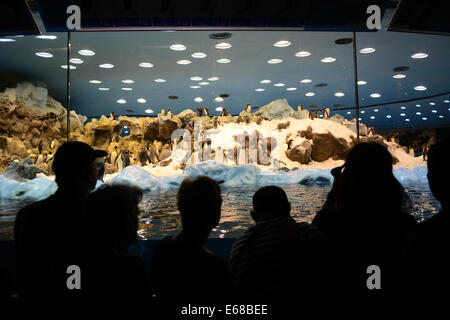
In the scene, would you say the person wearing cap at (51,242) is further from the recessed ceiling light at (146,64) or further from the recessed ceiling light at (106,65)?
the recessed ceiling light at (146,64)

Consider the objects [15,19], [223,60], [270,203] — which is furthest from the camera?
[223,60]

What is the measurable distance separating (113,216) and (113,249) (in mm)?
107

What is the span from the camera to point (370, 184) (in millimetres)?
1216

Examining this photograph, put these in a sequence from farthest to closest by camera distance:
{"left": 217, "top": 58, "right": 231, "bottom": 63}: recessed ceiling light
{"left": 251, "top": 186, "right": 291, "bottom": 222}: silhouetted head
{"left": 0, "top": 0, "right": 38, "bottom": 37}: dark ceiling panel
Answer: {"left": 217, "top": 58, "right": 231, "bottom": 63}: recessed ceiling light < {"left": 0, "top": 0, "right": 38, "bottom": 37}: dark ceiling panel < {"left": 251, "top": 186, "right": 291, "bottom": 222}: silhouetted head

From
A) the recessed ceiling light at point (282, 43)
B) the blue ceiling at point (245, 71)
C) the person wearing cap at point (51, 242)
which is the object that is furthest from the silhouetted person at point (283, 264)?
the recessed ceiling light at point (282, 43)

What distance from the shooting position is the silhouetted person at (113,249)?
99 cm

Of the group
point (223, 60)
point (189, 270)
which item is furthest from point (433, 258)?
point (223, 60)

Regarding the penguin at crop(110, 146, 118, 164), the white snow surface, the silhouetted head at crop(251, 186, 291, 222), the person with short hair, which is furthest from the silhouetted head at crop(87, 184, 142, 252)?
the penguin at crop(110, 146, 118, 164)

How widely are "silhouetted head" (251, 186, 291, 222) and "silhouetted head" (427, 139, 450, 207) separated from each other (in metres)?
0.60

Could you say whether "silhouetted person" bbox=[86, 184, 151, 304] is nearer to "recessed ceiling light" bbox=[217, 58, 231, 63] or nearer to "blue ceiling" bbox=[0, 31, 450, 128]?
"blue ceiling" bbox=[0, 31, 450, 128]

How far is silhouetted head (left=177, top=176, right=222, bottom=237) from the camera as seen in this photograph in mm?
1091

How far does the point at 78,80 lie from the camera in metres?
4.57

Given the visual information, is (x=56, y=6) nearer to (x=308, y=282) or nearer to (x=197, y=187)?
(x=197, y=187)

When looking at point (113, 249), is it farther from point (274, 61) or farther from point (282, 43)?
point (274, 61)
